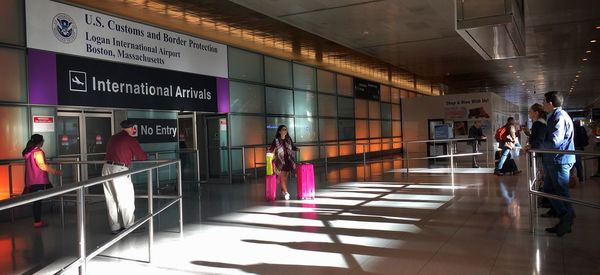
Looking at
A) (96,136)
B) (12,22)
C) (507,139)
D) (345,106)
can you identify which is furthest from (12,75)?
(345,106)

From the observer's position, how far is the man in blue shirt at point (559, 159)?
525 cm

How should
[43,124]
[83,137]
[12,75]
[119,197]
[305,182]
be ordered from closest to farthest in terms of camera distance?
[119,197]
[12,75]
[43,124]
[305,182]
[83,137]

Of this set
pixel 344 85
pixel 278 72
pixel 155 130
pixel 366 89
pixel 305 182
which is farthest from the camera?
pixel 366 89

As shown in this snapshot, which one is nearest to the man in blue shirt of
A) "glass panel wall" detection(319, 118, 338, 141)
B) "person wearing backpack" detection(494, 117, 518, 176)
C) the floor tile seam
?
the floor tile seam

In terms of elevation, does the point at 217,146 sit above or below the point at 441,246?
above

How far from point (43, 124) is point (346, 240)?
6.61 meters

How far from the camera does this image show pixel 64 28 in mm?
9164

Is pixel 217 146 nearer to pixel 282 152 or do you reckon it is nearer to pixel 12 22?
pixel 282 152

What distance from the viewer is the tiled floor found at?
4.41m

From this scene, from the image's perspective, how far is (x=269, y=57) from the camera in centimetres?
1611

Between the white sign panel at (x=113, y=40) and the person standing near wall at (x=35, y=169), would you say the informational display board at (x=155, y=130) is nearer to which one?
the white sign panel at (x=113, y=40)

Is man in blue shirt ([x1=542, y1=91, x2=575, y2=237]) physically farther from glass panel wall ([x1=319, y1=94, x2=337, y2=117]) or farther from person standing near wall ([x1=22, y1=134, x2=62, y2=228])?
glass panel wall ([x1=319, y1=94, x2=337, y2=117])

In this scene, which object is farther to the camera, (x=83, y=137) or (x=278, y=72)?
(x=278, y=72)

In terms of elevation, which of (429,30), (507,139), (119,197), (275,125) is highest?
(429,30)
